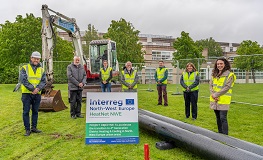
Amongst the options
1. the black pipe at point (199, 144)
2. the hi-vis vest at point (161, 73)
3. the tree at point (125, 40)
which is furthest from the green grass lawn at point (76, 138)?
the tree at point (125, 40)

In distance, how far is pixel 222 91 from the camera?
5.84 m

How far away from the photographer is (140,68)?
23.5m

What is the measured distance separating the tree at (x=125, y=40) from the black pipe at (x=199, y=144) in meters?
28.0

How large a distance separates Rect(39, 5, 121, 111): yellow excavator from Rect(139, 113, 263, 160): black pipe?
16.4 feet

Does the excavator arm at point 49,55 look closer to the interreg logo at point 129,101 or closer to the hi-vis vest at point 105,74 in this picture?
the hi-vis vest at point 105,74

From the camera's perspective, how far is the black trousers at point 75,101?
28.0 ft

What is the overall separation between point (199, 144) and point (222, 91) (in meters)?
1.61

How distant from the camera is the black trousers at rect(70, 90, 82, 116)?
852cm

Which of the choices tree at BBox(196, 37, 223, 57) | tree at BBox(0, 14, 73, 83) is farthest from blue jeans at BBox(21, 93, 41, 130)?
tree at BBox(196, 37, 223, 57)

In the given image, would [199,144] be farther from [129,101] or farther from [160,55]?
[160,55]

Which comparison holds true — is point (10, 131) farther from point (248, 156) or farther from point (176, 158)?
point (248, 156)

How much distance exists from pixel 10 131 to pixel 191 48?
3340 centimetres

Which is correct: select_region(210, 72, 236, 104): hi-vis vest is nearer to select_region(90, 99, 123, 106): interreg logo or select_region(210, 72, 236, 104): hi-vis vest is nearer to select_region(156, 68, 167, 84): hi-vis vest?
select_region(90, 99, 123, 106): interreg logo

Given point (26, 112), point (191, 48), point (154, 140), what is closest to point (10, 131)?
point (26, 112)
